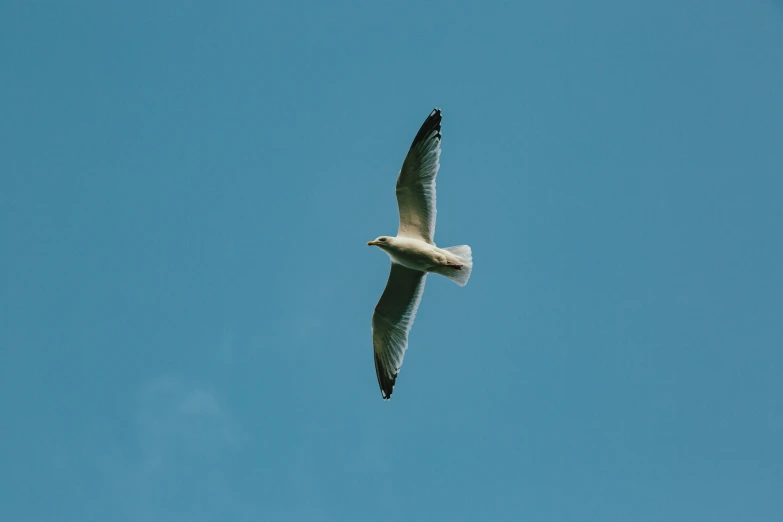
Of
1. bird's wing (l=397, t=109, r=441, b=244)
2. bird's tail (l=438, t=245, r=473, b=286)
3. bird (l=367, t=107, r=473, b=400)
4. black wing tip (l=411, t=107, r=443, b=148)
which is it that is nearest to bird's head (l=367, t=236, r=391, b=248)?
bird (l=367, t=107, r=473, b=400)

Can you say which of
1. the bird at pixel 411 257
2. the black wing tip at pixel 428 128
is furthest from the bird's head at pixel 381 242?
the black wing tip at pixel 428 128

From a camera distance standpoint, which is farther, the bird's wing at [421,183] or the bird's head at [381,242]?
the bird's head at [381,242]

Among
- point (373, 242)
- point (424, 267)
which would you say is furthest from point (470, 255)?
point (373, 242)

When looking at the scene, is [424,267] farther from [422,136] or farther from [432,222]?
[422,136]

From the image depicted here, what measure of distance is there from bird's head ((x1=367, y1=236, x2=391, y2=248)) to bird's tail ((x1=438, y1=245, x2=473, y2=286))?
101 centimetres

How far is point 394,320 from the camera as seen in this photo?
50.3ft

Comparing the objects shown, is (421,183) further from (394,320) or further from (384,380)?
(384,380)

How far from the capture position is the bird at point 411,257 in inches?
558

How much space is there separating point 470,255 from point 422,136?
87.5 inches

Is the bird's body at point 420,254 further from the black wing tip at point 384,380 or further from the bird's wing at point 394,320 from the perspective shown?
the black wing tip at point 384,380

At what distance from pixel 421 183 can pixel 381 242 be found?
1258 mm

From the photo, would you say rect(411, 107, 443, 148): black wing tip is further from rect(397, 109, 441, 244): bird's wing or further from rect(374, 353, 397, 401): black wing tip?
rect(374, 353, 397, 401): black wing tip

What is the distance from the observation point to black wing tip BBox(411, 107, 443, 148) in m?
14.1

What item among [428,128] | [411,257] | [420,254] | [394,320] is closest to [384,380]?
[394,320]
